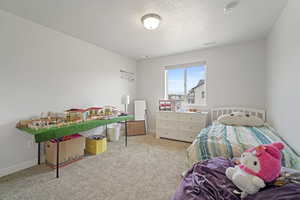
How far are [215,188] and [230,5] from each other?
2.31 metres

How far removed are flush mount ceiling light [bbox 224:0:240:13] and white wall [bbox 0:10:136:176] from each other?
292 centimetres

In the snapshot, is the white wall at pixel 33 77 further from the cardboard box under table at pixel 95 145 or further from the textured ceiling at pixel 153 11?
the cardboard box under table at pixel 95 145

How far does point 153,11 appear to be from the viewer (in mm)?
1991

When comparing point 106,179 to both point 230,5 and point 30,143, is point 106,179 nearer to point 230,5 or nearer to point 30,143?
point 30,143

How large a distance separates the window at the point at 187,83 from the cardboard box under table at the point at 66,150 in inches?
115

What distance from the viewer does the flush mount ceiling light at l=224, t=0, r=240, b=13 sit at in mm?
1794

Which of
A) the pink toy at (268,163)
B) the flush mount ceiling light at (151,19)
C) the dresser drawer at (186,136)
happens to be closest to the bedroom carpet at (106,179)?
the dresser drawer at (186,136)

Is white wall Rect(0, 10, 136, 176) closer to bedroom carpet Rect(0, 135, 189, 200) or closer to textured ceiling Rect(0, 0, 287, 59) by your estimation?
textured ceiling Rect(0, 0, 287, 59)

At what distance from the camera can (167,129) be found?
379 cm

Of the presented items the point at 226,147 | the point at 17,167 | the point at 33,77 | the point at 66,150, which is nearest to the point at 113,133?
the point at 66,150

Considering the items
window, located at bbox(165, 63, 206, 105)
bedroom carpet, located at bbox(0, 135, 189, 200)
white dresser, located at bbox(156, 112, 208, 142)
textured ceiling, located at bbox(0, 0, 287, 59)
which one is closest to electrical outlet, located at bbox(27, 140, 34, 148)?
bedroom carpet, located at bbox(0, 135, 189, 200)

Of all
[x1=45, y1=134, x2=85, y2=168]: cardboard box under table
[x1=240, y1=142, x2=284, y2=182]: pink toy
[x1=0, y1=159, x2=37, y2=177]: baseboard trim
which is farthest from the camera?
[x1=45, y1=134, x2=85, y2=168]: cardboard box under table

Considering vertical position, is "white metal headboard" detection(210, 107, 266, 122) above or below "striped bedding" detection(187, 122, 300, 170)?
above

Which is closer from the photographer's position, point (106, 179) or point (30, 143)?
point (106, 179)
